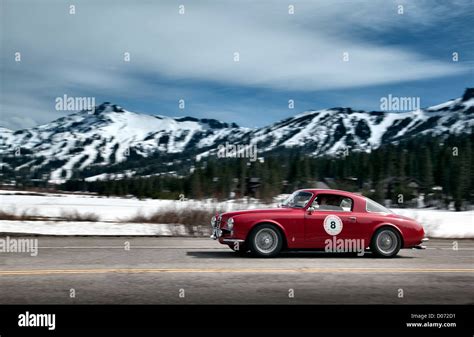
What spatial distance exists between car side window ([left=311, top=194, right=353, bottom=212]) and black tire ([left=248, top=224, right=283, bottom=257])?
119cm

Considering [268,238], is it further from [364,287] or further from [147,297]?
[147,297]

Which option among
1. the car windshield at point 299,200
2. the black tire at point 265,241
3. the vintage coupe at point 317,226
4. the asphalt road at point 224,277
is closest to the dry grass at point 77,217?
the asphalt road at point 224,277

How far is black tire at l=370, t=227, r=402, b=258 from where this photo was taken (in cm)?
1245

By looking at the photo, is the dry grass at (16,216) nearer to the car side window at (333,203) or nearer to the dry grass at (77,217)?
the dry grass at (77,217)

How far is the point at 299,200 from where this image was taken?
12688 mm

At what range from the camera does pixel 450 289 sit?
28.9 ft

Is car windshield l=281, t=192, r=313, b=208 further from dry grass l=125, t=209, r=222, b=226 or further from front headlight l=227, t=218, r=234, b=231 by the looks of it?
dry grass l=125, t=209, r=222, b=226

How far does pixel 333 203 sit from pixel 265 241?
1866 mm

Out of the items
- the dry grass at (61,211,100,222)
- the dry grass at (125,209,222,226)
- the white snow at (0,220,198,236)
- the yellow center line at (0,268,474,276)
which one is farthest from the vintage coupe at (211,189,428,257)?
the dry grass at (61,211,100,222)

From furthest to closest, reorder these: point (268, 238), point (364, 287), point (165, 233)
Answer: point (165, 233) < point (268, 238) < point (364, 287)

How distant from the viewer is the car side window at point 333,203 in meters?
12.5
